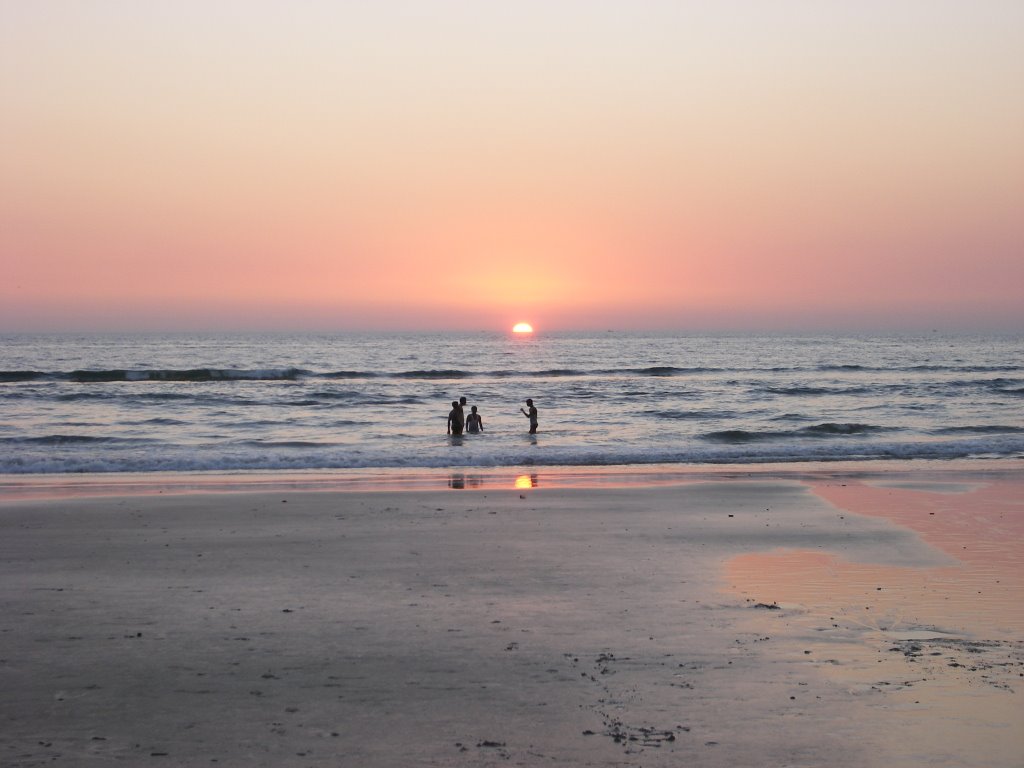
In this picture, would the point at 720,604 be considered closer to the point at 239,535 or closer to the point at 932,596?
the point at 932,596

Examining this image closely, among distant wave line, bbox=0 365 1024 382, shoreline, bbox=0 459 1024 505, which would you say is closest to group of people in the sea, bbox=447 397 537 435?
shoreline, bbox=0 459 1024 505

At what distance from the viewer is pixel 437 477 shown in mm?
20656

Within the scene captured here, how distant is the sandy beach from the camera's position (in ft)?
20.1

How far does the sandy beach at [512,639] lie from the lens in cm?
612

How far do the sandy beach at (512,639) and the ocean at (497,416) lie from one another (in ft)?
35.0

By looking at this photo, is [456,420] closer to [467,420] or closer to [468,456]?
[467,420]

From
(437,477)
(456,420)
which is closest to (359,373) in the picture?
(456,420)

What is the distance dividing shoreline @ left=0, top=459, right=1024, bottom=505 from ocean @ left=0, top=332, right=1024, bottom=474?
1237mm

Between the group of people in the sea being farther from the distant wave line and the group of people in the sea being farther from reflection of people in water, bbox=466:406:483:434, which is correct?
the distant wave line

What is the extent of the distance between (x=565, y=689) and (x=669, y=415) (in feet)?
109

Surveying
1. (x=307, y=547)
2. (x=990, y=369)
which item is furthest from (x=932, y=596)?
(x=990, y=369)

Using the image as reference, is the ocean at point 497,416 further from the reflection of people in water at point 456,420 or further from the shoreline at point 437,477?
the shoreline at point 437,477

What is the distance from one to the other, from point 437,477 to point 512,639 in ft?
41.2

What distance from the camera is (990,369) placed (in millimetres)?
72250
